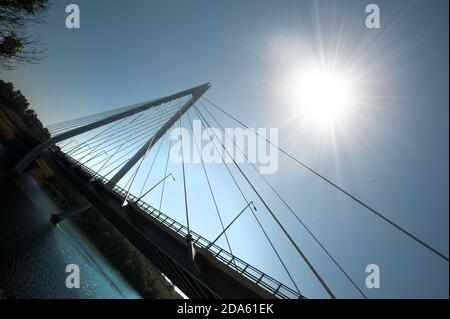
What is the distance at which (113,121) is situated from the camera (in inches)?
1033

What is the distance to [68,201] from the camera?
128 feet

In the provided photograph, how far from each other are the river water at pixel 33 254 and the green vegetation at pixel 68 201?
13.9 ft

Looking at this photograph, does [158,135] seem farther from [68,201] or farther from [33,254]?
[68,201]

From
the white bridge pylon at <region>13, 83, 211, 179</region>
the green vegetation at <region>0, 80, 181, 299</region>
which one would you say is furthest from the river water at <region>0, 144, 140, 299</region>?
the green vegetation at <region>0, 80, 181, 299</region>

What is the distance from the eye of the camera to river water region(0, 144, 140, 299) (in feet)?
47.0

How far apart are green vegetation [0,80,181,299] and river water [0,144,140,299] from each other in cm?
425

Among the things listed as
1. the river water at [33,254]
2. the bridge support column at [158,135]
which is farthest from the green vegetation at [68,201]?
the bridge support column at [158,135]

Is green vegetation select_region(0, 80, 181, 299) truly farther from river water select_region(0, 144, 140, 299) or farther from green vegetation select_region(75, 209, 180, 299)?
river water select_region(0, 144, 140, 299)

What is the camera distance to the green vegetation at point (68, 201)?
34.0 metres

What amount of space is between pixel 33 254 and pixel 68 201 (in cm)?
2451

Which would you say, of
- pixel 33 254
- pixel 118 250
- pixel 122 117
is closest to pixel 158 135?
pixel 122 117

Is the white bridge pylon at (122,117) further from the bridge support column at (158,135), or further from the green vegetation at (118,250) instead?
the green vegetation at (118,250)
